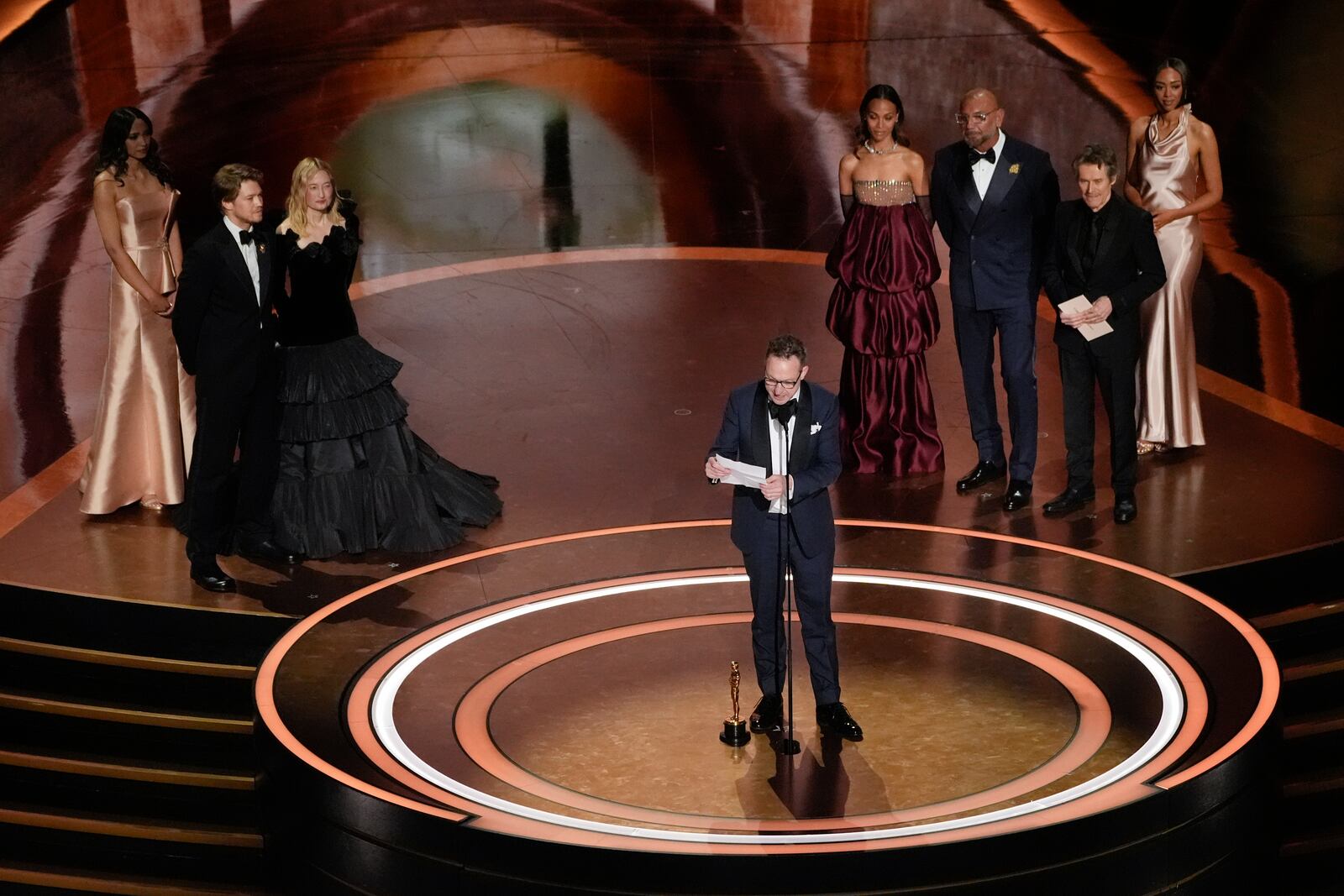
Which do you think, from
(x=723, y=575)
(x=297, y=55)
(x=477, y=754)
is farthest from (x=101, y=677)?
(x=297, y=55)

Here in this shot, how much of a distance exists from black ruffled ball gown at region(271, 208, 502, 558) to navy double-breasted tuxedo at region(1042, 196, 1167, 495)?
2389 mm

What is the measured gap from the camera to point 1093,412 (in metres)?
6.94

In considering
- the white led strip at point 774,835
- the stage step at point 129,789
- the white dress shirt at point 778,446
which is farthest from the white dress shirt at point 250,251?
the white dress shirt at point 778,446

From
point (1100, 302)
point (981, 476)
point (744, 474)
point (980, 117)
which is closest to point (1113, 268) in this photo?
point (1100, 302)

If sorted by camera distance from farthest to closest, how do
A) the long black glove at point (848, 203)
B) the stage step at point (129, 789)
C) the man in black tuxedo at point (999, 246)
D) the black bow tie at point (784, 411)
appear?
the long black glove at point (848, 203), the man in black tuxedo at point (999, 246), the stage step at point (129, 789), the black bow tie at point (784, 411)

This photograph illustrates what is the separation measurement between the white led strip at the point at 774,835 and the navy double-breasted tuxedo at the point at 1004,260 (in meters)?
1.07

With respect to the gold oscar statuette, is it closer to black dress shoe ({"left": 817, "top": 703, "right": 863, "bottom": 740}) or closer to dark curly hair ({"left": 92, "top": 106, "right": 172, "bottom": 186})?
black dress shoe ({"left": 817, "top": 703, "right": 863, "bottom": 740})

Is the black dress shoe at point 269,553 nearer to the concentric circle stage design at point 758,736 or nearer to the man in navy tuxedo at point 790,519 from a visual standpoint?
the concentric circle stage design at point 758,736

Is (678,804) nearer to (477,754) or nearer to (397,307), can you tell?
(477,754)

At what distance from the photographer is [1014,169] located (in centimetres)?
695

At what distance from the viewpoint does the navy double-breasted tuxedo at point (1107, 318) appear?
6684 mm

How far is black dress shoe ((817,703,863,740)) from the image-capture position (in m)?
5.38

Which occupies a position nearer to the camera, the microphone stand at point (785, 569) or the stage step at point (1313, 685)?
the microphone stand at point (785, 569)

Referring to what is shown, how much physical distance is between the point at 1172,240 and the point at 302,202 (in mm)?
3554
